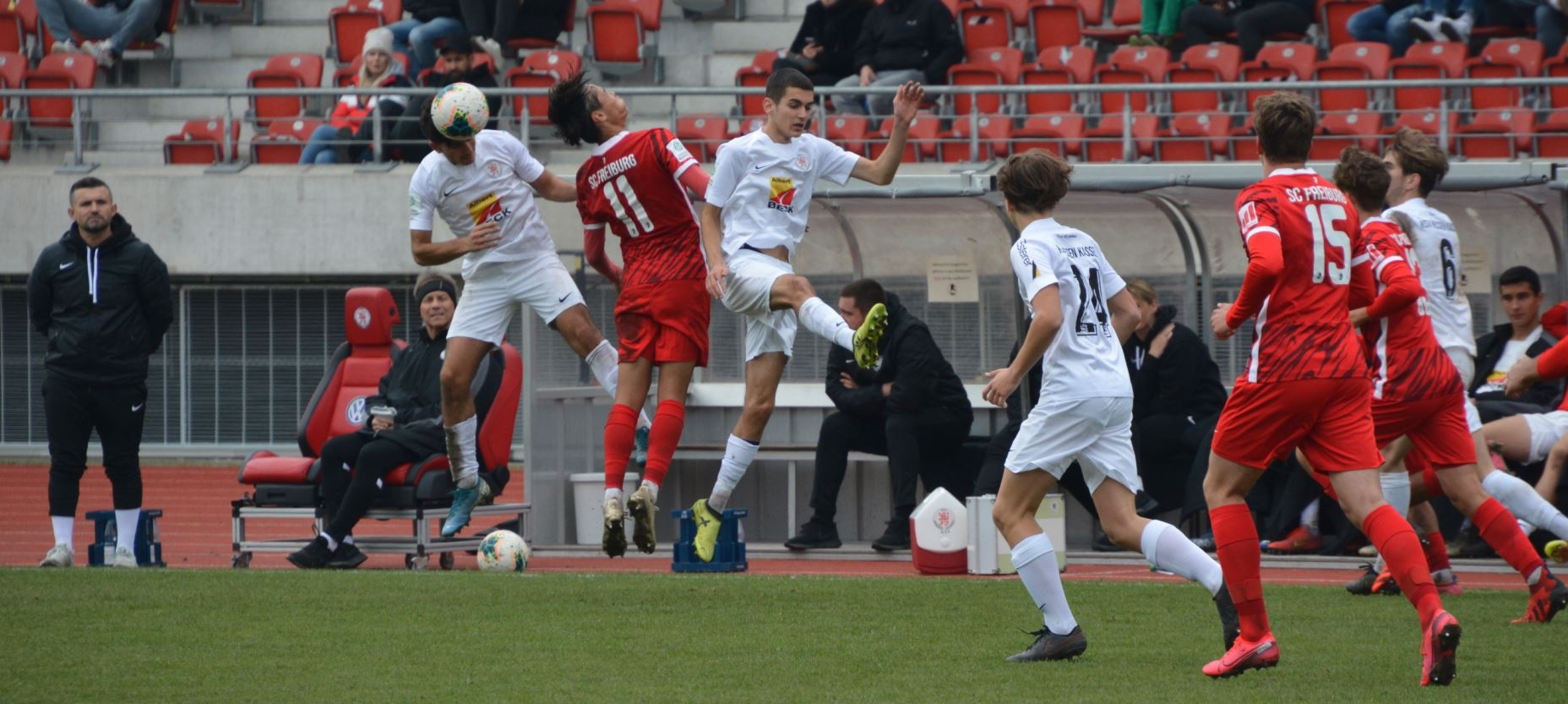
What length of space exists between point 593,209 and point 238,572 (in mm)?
2985

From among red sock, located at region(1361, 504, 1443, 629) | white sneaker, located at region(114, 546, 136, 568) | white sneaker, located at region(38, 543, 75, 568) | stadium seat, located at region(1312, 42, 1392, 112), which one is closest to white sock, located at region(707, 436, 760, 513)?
red sock, located at region(1361, 504, 1443, 629)

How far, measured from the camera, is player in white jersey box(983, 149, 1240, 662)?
6.43 metres

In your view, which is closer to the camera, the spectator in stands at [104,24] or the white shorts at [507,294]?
the white shorts at [507,294]

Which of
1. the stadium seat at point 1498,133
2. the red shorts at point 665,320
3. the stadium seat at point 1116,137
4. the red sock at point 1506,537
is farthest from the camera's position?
the stadium seat at point 1116,137

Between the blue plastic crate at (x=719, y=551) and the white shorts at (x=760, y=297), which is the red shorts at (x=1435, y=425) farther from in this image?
the blue plastic crate at (x=719, y=551)

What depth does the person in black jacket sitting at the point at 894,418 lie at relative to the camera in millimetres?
11734

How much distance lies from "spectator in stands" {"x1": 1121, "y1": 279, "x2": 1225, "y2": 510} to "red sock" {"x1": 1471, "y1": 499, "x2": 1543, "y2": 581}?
11.8 ft

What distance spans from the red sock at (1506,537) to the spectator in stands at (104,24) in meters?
18.1

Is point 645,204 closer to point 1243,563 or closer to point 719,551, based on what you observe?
point 719,551

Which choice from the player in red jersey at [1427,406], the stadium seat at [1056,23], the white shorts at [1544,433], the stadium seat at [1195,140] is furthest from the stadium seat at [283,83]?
the player in red jersey at [1427,406]

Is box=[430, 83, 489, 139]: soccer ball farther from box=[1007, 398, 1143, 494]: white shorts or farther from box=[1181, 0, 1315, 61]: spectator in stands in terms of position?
box=[1181, 0, 1315, 61]: spectator in stands

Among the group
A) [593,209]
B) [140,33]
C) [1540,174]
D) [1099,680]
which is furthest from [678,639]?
[140,33]

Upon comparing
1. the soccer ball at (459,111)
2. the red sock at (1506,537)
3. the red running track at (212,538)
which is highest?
the soccer ball at (459,111)

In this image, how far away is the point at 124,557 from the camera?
441 inches
